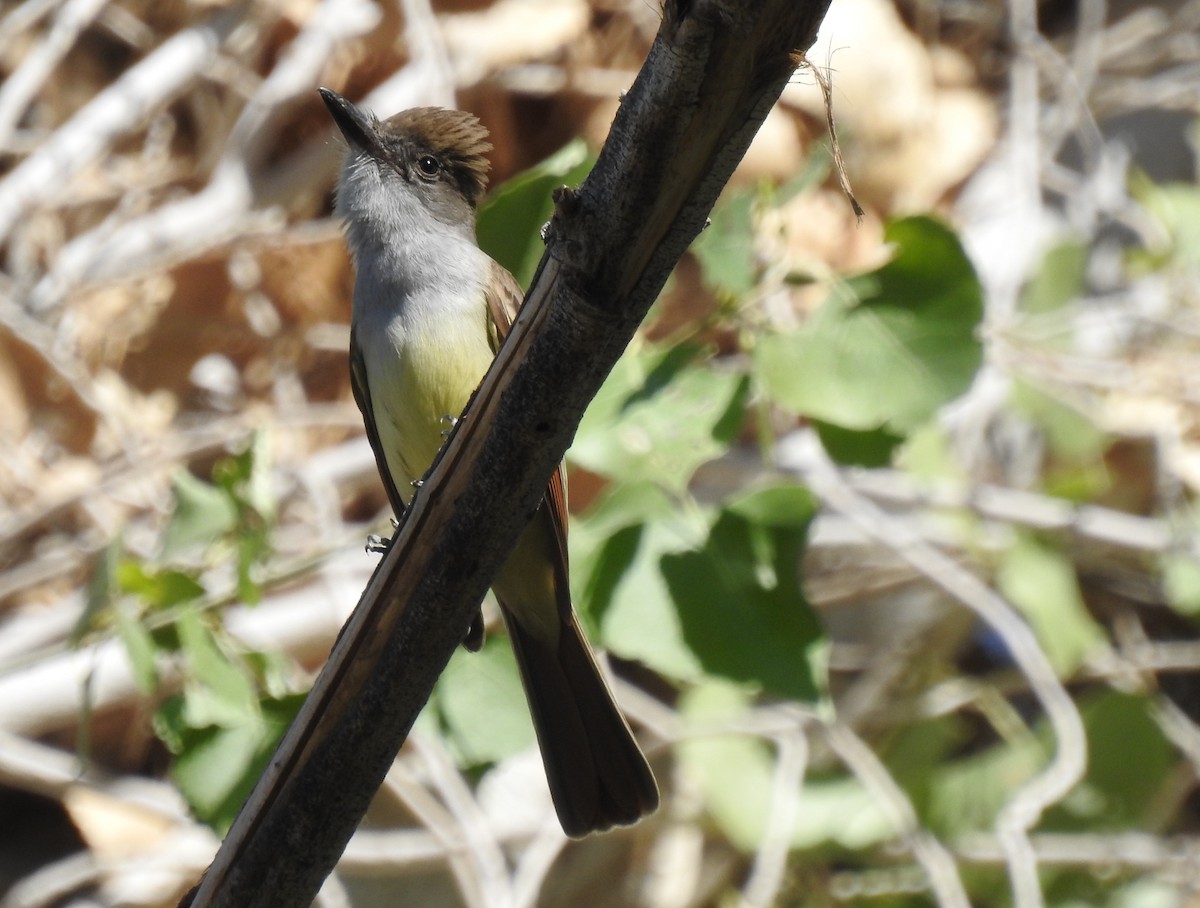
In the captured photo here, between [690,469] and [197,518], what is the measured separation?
2.84 ft

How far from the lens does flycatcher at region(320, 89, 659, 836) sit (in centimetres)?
243

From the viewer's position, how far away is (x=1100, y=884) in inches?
144

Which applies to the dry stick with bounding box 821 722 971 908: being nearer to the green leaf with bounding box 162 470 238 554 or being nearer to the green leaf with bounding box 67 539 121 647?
the green leaf with bounding box 162 470 238 554

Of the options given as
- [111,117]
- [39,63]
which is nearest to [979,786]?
[111,117]

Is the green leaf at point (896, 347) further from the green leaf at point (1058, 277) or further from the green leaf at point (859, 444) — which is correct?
the green leaf at point (1058, 277)

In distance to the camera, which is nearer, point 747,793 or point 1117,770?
point 747,793

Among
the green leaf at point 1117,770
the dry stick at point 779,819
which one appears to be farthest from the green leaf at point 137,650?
the green leaf at point 1117,770

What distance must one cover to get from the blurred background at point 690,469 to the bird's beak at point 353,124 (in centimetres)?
68

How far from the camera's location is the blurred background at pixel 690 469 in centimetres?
233

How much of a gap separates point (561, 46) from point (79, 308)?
1694mm

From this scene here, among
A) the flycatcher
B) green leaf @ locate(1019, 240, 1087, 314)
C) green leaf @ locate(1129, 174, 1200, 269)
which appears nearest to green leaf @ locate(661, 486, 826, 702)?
the flycatcher

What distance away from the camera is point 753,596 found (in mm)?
2238

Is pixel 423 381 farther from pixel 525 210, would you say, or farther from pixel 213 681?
pixel 213 681

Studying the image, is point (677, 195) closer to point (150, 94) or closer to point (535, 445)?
point (535, 445)
